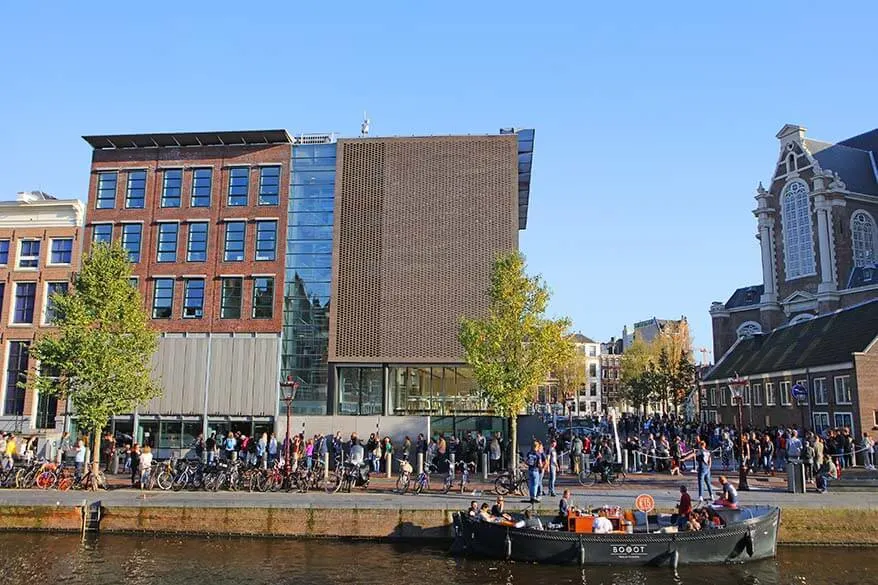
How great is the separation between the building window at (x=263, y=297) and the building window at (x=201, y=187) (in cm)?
575

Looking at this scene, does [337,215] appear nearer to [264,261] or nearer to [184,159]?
[264,261]

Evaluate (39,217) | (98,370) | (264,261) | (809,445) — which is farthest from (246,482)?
(39,217)

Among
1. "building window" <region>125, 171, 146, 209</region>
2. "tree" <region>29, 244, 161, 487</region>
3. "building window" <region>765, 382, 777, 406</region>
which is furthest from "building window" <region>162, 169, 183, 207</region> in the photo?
"building window" <region>765, 382, 777, 406</region>

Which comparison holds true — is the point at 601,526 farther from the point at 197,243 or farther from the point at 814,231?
the point at 814,231

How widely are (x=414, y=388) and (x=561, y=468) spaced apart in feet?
32.5

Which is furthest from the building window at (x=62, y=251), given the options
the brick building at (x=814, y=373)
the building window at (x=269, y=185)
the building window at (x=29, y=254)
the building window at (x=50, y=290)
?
the brick building at (x=814, y=373)

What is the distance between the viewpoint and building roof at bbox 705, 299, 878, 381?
40.6 metres

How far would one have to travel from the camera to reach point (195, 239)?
40.7m

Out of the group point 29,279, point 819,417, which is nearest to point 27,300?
point 29,279

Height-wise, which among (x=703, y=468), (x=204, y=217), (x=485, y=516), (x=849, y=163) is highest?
(x=849, y=163)

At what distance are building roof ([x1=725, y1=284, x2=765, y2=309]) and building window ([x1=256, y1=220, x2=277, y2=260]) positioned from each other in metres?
54.5

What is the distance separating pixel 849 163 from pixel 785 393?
3385 cm

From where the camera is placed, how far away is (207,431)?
3797 centimetres

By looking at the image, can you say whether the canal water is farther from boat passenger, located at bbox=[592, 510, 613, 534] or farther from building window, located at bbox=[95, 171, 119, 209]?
building window, located at bbox=[95, 171, 119, 209]
